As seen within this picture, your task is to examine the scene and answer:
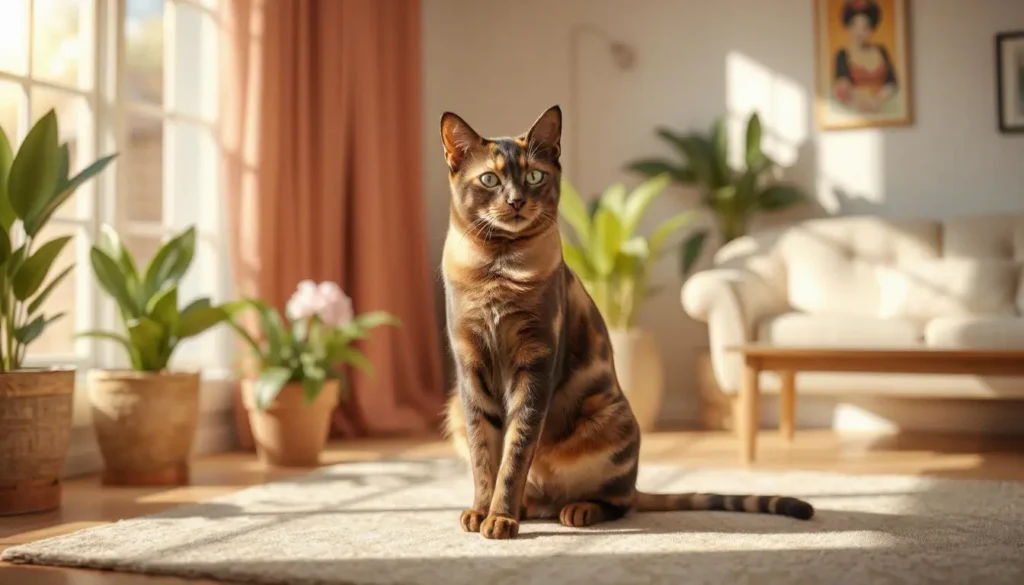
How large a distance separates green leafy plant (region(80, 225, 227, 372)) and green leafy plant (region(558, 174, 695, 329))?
1806 millimetres

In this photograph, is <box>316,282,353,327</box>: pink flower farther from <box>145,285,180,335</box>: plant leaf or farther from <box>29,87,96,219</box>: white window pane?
<box>29,87,96,219</box>: white window pane

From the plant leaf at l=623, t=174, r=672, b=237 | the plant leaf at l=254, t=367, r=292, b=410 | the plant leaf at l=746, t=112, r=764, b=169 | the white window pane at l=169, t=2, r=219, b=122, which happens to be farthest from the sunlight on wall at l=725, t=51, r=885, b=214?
the plant leaf at l=254, t=367, r=292, b=410

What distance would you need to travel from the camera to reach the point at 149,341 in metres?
2.69

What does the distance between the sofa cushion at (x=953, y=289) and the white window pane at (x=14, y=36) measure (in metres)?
3.22

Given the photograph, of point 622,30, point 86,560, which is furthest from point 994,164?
point 86,560

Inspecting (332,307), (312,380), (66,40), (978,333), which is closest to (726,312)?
(978,333)

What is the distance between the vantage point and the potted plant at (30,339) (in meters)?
2.23

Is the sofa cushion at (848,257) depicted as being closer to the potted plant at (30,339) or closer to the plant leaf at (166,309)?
the plant leaf at (166,309)

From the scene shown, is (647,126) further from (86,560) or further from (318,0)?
(86,560)

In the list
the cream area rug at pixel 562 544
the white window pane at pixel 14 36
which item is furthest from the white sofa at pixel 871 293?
the white window pane at pixel 14 36

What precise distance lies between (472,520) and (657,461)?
1.47 m

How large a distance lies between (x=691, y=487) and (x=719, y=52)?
280 centimetres

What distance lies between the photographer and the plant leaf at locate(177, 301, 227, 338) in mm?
2717

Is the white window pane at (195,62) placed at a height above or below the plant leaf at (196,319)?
above
